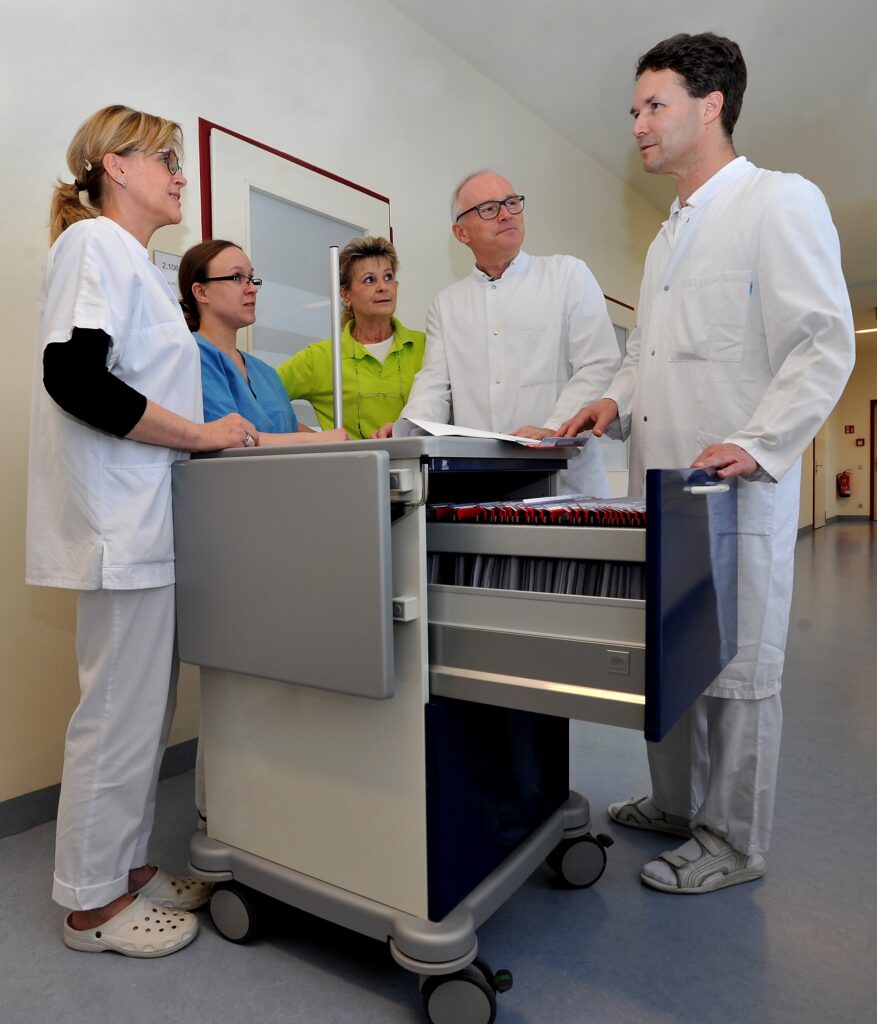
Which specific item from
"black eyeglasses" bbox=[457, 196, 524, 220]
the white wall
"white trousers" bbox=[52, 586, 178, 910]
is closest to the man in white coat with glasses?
"black eyeglasses" bbox=[457, 196, 524, 220]

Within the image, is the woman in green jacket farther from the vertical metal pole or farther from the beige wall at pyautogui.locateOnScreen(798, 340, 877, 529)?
the beige wall at pyautogui.locateOnScreen(798, 340, 877, 529)

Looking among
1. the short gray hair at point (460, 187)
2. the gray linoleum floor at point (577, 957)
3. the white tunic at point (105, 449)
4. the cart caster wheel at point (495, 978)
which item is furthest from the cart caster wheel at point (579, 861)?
the short gray hair at point (460, 187)

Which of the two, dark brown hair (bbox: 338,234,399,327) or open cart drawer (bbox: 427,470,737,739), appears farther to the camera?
dark brown hair (bbox: 338,234,399,327)

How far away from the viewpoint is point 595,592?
1180mm

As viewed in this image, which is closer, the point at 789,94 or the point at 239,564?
the point at 239,564

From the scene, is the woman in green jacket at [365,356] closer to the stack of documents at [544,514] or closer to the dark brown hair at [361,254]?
the dark brown hair at [361,254]

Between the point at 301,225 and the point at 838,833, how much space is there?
8.68 ft

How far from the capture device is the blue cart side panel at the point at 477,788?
127 centimetres

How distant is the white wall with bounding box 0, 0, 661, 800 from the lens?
2.07 m

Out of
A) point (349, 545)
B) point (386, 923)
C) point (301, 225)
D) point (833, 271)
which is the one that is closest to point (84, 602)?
point (349, 545)

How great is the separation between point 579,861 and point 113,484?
4.21 ft

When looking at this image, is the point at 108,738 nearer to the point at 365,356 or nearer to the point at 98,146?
the point at 98,146

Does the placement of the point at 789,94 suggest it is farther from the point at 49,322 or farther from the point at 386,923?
the point at 386,923

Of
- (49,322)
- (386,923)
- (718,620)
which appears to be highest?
(49,322)
